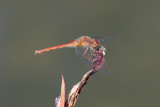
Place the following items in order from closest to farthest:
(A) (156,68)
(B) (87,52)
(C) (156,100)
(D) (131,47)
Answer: (B) (87,52) → (C) (156,100) → (A) (156,68) → (D) (131,47)

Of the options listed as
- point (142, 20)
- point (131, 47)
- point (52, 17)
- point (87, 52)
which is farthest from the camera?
point (52, 17)

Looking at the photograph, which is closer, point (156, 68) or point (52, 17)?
point (156, 68)

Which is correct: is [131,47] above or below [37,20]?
below

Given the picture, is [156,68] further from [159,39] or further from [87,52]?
[87,52]

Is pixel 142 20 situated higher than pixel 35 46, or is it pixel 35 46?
pixel 142 20

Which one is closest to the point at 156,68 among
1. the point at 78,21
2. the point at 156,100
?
the point at 156,100

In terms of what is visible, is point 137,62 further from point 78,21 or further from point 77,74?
point 78,21

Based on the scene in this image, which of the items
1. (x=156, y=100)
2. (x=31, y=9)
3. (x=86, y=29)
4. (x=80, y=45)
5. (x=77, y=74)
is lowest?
(x=156, y=100)

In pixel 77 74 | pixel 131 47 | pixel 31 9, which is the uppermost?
pixel 31 9

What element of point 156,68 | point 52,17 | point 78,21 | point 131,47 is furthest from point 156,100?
point 52,17
